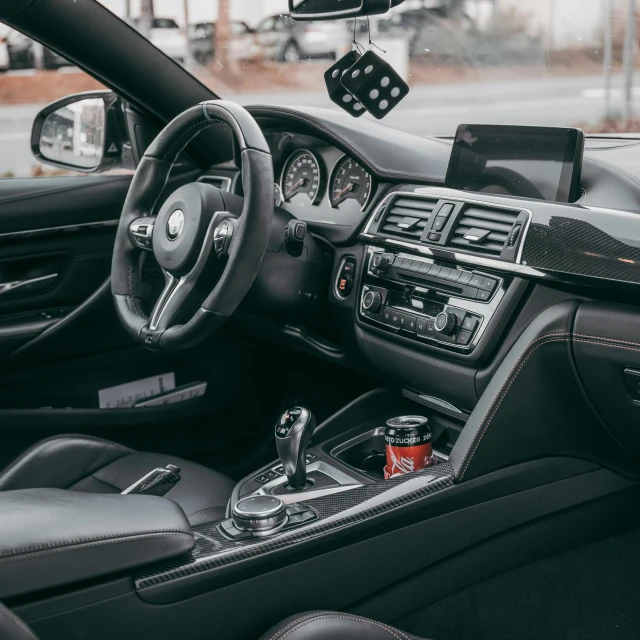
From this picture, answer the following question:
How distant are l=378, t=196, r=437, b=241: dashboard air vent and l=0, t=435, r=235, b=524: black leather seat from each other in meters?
0.65

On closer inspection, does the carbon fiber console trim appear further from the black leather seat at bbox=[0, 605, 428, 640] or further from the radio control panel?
the black leather seat at bbox=[0, 605, 428, 640]

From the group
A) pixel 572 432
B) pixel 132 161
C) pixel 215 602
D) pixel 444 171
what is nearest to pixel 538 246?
pixel 572 432

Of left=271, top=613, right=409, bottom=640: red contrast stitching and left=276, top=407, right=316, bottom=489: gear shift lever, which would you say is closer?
left=271, top=613, right=409, bottom=640: red contrast stitching

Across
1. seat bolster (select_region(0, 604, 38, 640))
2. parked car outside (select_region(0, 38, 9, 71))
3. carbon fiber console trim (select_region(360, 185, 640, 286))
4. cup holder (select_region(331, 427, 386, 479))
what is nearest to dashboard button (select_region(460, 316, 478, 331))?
carbon fiber console trim (select_region(360, 185, 640, 286))

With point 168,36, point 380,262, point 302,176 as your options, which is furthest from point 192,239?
point 168,36

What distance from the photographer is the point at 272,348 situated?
8.66ft

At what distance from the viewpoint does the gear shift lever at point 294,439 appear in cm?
172

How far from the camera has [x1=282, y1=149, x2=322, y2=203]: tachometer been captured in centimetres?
226

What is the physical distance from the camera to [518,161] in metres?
1.71

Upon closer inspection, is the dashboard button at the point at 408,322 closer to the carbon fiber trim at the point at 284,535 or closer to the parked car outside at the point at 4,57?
the carbon fiber trim at the point at 284,535

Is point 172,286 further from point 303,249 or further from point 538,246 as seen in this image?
point 538,246

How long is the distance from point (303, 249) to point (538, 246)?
655mm

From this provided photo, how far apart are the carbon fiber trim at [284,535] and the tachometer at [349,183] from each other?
785 millimetres

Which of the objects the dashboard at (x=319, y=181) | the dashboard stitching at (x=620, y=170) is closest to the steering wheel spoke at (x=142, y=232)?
the dashboard at (x=319, y=181)
